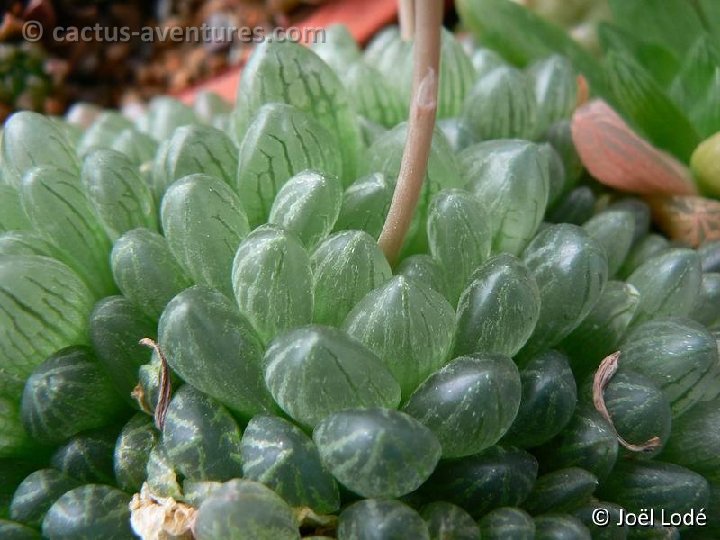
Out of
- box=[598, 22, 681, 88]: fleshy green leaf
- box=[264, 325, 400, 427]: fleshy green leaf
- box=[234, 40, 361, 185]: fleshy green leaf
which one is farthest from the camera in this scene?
box=[598, 22, 681, 88]: fleshy green leaf

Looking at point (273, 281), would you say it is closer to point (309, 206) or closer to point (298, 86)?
point (309, 206)

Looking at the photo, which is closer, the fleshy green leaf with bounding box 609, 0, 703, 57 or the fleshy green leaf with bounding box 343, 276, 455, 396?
the fleshy green leaf with bounding box 343, 276, 455, 396

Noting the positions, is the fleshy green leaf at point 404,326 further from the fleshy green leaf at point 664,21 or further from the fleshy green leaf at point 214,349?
the fleshy green leaf at point 664,21

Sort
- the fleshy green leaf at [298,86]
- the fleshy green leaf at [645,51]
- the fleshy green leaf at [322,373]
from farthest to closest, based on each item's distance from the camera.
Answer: the fleshy green leaf at [645,51]
the fleshy green leaf at [298,86]
the fleshy green leaf at [322,373]

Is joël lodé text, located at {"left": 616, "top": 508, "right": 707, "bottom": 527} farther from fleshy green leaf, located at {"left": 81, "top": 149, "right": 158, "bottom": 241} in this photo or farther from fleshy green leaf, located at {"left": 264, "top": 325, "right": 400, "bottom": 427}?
fleshy green leaf, located at {"left": 81, "top": 149, "right": 158, "bottom": 241}

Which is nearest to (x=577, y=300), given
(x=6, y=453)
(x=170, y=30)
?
(x=6, y=453)

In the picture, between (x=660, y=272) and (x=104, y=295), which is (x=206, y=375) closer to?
(x=104, y=295)

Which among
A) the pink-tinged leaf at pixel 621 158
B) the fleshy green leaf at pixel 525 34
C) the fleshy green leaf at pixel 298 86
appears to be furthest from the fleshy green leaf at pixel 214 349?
the fleshy green leaf at pixel 525 34

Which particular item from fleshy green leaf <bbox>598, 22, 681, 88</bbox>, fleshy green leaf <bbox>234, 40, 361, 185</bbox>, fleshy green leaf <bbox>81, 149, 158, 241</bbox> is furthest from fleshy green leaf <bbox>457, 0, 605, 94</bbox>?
fleshy green leaf <bbox>81, 149, 158, 241</bbox>
